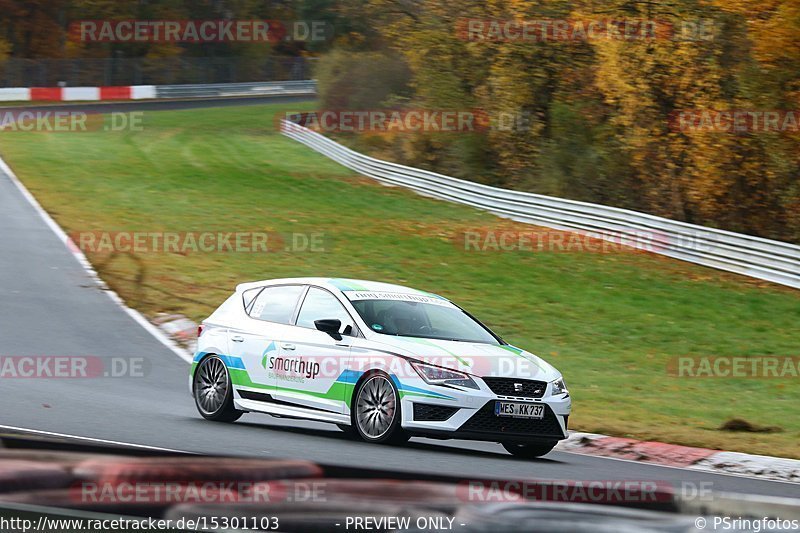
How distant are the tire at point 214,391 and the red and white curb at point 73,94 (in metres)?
53.9

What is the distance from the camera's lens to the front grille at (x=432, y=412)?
10.4 metres

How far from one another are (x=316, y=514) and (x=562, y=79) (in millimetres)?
36089

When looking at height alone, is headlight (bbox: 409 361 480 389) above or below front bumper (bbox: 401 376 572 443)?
above

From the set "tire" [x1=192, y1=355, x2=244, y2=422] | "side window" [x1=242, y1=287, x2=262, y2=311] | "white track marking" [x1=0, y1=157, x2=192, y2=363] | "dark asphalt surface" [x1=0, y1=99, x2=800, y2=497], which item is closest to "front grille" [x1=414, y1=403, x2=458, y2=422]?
"dark asphalt surface" [x1=0, y1=99, x2=800, y2=497]

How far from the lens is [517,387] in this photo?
1069cm

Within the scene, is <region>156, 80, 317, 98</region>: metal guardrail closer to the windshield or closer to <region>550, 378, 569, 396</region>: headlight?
the windshield

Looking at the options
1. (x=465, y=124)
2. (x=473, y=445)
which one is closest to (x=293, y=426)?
(x=473, y=445)

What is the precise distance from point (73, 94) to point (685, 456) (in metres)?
58.7

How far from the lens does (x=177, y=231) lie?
28938 mm

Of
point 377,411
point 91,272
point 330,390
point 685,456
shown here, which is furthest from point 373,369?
point 91,272

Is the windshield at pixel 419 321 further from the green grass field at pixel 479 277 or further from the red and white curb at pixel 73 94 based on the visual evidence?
the red and white curb at pixel 73 94

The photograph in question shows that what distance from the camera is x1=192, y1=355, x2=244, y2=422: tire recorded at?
1220 cm

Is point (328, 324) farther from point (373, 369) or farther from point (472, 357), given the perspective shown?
point (472, 357)

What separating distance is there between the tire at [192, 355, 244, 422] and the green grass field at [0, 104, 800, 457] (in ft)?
12.7
